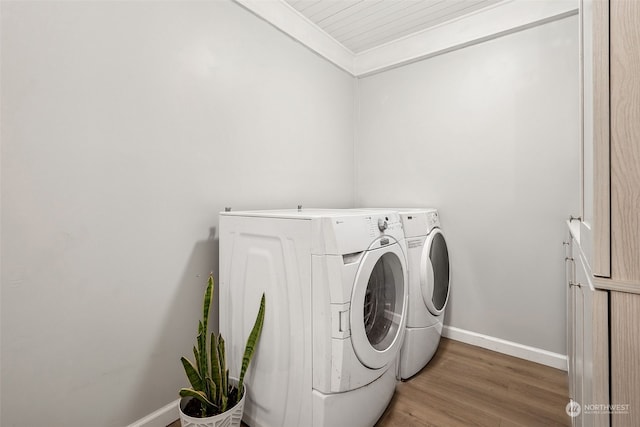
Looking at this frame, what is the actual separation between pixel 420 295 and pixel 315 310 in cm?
91

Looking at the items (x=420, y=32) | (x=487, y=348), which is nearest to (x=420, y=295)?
(x=487, y=348)

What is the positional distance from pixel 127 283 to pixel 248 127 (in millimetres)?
1079

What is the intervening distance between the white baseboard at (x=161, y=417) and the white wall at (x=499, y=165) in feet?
6.46

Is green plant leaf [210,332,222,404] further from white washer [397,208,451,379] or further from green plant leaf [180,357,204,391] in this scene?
white washer [397,208,451,379]

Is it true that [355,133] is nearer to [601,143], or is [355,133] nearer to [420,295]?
[420,295]

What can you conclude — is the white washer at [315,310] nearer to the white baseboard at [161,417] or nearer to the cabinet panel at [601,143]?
the white baseboard at [161,417]

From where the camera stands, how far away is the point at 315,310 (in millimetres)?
1176

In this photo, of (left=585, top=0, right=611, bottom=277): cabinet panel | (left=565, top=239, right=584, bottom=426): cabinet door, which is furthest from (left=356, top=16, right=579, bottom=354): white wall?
(left=585, top=0, right=611, bottom=277): cabinet panel

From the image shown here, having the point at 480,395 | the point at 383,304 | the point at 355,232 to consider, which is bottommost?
the point at 480,395

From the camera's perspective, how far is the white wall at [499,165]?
1.89m

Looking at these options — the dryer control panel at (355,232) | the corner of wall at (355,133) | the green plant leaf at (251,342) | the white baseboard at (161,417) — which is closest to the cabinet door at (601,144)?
the dryer control panel at (355,232)

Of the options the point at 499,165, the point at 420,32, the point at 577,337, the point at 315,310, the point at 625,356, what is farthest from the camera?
the point at 420,32

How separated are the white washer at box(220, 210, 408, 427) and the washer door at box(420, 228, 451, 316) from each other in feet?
1.26

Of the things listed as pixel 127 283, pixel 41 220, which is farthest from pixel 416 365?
pixel 41 220
